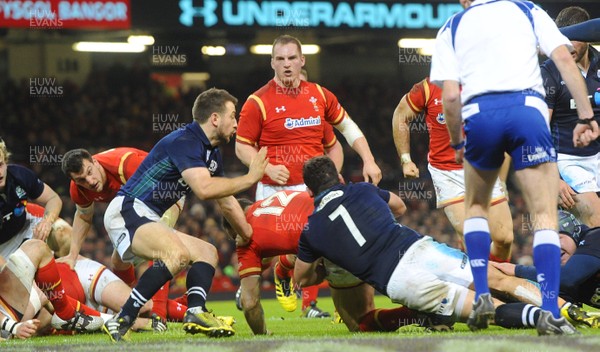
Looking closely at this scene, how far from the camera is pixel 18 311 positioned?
7.85m

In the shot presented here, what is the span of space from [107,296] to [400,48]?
46.7ft

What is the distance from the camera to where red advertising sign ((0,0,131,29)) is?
14336 mm

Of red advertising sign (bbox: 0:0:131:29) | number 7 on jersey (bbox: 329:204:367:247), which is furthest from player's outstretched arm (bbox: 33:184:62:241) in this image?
red advertising sign (bbox: 0:0:131:29)

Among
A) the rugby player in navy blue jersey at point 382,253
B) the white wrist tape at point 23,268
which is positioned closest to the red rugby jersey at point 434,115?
the rugby player in navy blue jersey at point 382,253

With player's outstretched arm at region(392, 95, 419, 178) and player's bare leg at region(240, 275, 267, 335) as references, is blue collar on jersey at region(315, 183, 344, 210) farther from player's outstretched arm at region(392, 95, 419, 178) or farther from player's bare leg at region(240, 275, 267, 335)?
player's outstretched arm at region(392, 95, 419, 178)

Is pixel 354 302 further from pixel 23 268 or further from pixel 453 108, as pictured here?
pixel 23 268

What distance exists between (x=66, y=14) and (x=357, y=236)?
31.1 ft

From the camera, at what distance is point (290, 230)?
729 centimetres

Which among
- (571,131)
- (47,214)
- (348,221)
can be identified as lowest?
(47,214)

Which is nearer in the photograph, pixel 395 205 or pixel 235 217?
pixel 235 217

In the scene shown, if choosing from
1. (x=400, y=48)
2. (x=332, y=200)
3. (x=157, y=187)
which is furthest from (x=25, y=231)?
(x=400, y=48)

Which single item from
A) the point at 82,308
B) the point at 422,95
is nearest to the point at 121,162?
the point at 82,308

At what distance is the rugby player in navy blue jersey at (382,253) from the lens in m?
6.49

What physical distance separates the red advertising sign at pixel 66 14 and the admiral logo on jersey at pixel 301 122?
6614 mm
